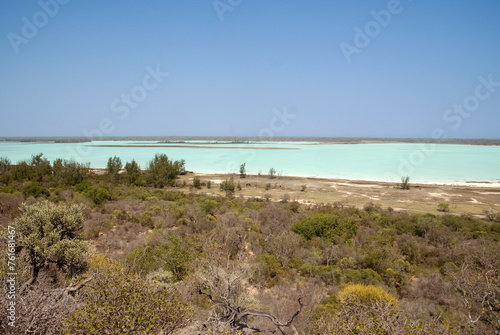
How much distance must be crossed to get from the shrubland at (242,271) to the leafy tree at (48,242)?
0.03 m

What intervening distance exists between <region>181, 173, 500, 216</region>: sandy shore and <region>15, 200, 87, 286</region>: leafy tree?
18699 millimetres

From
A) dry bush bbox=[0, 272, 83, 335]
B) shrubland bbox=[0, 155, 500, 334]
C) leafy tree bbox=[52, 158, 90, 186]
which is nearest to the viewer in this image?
dry bush bbox=[0, 272, 83, 335]

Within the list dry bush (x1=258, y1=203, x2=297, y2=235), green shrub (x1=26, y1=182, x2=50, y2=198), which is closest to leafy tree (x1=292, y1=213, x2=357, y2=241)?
dry bush (x1=258, y1=203, x2=297, y2=235)

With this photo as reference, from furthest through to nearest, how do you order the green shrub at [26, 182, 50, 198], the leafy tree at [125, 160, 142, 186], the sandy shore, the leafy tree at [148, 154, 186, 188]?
the leafy tree at [148, 154, 186, 188]
the leafy tree at [125, 160, 142, 186]
the sandy shore
the green shrub at [26, 182, 50, 198]

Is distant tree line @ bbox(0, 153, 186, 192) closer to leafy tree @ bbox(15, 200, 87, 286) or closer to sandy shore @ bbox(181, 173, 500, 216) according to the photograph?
sandy shore @ bbox(181, 173, 500, 216)

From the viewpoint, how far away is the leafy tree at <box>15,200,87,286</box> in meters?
7.98

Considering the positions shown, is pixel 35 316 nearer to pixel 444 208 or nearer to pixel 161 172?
pixel 444 208

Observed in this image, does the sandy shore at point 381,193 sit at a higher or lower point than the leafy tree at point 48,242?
lower

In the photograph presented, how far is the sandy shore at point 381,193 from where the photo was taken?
23.9 meters

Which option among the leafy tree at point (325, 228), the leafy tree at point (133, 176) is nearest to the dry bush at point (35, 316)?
the leafy tree at point (325, 228)

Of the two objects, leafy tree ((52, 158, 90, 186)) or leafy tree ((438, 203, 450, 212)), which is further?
leafy tree ((52, 158, 90, 186))

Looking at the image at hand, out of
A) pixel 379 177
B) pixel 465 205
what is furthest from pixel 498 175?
pixel 465 205

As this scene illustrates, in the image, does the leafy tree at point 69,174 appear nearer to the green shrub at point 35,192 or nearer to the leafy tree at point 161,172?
the green shrub at point 35,192

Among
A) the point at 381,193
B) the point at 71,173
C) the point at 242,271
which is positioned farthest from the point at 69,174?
the point at 381,193
